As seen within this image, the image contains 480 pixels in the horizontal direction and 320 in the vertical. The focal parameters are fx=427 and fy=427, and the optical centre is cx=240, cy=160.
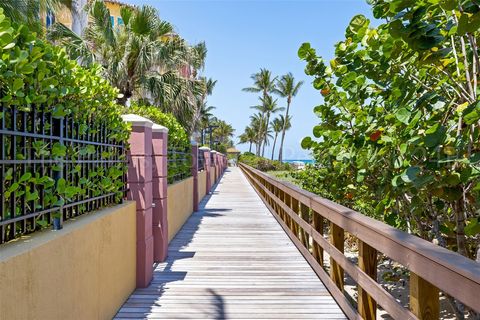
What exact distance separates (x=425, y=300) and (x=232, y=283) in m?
3.13

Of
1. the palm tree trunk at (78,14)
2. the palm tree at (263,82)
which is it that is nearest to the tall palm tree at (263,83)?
the palm tree at (263,82)

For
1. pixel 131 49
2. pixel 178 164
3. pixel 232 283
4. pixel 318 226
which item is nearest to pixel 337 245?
pixel 318 226

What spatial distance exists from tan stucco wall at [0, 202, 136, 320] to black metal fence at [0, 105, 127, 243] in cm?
13

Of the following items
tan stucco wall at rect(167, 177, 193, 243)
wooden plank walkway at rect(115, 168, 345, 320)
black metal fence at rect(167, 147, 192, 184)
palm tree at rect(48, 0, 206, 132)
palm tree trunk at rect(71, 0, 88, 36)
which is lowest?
wooden plank walkway at rect(115, 168, 345, 320)

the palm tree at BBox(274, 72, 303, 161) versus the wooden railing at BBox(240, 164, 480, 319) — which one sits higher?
the palm tree at BBox(274, 72, 303, 161)

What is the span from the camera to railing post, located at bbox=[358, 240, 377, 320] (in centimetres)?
328

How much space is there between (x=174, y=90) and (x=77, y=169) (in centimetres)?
1116

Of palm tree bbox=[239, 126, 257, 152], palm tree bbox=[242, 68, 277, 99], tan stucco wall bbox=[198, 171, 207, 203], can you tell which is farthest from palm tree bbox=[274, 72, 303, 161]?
tan stucco wall bbox=[198, 171, 207, 203]

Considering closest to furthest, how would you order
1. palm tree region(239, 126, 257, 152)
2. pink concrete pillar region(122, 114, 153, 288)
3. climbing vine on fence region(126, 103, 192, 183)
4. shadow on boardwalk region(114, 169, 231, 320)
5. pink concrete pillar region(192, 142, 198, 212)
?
shadow on boardwalk region(114, 169, 231, 320) → pink concrete pillar region(122, 114, 153, 288) → climbing vine on fence region(126, 103, 192, 183) → pink concrete pillar region(192, 142, 198, 212) → palm tree region(239, 126, 257, 152)

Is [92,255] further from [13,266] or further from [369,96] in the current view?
[369,96]

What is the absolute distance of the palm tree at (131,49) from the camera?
1245 centimetres

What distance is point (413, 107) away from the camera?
289 cm

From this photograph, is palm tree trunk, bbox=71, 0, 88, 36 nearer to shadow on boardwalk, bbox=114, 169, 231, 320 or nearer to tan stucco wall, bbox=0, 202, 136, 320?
shadow on boardwalk, bbox=114, 169, 231, 320

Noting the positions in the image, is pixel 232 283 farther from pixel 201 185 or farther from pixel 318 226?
pixel 201 185
